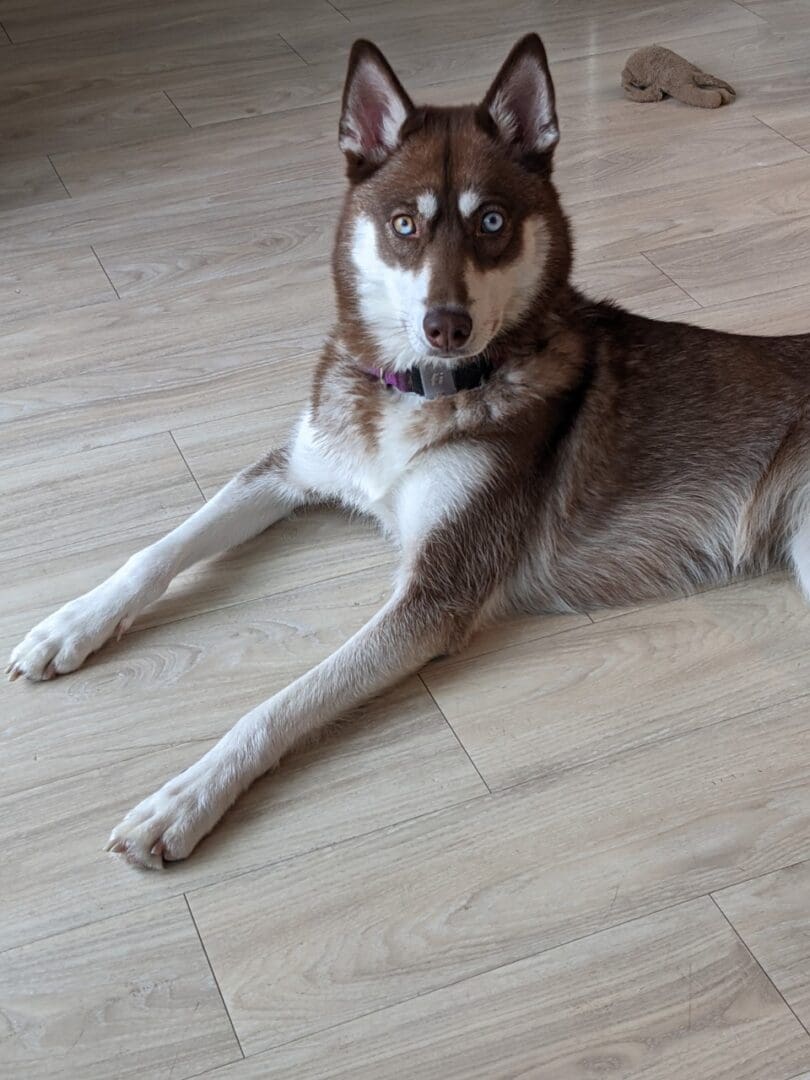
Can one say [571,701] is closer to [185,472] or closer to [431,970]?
[431,970]

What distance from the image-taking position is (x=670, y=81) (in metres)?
3.76

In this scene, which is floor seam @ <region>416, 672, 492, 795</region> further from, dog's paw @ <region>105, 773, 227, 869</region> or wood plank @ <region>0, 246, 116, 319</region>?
wood plank @ <region>0, 246, 116, 319</region>

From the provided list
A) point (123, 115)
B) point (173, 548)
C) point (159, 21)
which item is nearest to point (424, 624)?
point (173, 548)

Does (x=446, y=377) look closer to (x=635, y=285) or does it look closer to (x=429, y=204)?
(x=429, y=204)

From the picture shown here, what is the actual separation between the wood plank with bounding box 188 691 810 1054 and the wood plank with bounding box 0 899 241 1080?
32 mm

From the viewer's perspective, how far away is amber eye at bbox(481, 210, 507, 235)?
1967mm

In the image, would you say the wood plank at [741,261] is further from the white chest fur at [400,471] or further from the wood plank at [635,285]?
the white chest fur at [400,471]

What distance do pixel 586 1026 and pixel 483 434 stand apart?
0.93 m

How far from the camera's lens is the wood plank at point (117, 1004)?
153cm

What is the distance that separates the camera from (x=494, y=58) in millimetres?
4070

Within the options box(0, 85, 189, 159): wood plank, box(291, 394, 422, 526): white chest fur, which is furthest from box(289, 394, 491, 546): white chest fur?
box(0, 85, 189, 159): wood plank

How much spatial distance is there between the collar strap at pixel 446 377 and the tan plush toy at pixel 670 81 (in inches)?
80.9

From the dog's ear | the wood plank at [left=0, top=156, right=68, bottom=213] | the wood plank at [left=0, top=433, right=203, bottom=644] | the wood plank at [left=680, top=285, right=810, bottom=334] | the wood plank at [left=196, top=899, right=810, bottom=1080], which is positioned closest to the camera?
the wood plank at [left=196, top=899, right=810, bottom=1080]

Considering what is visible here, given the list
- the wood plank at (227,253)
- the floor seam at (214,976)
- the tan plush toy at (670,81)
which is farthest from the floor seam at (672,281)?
the floor seam at (214,976)
